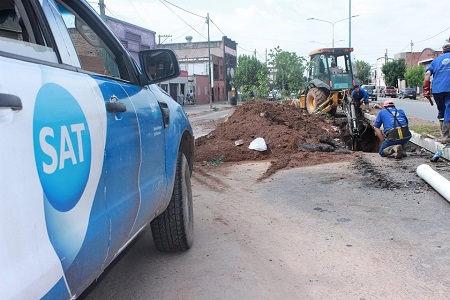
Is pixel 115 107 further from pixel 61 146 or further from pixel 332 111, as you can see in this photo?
pixel 332 111

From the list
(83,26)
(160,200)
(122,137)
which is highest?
(83,26)

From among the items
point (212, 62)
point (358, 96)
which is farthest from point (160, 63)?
point (212, 62)

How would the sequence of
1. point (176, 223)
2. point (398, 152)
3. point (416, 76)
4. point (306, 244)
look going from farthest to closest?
point (416, 76) → point (398, 152) → point (306, 244) → point (176, 223)

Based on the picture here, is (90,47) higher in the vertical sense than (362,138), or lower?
higher

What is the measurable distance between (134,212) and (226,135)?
832 cm

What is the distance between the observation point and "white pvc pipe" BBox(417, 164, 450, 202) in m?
5.15

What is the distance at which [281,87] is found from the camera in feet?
78.4

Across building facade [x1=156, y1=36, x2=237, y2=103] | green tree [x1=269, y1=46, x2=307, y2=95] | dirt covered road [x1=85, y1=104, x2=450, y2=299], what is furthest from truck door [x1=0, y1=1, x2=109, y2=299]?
building facade [x1=156, y1=36, x2=237, y2=103]

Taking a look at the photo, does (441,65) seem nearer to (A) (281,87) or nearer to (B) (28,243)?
(B) (28,243)

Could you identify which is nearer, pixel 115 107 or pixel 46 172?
pixel 46 172

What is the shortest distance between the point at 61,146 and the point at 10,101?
284 mm

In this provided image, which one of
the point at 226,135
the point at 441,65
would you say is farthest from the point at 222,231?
the point at 226,135

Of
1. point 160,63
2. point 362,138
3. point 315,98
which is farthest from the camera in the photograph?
point 315,98

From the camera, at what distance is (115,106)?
2.24m
